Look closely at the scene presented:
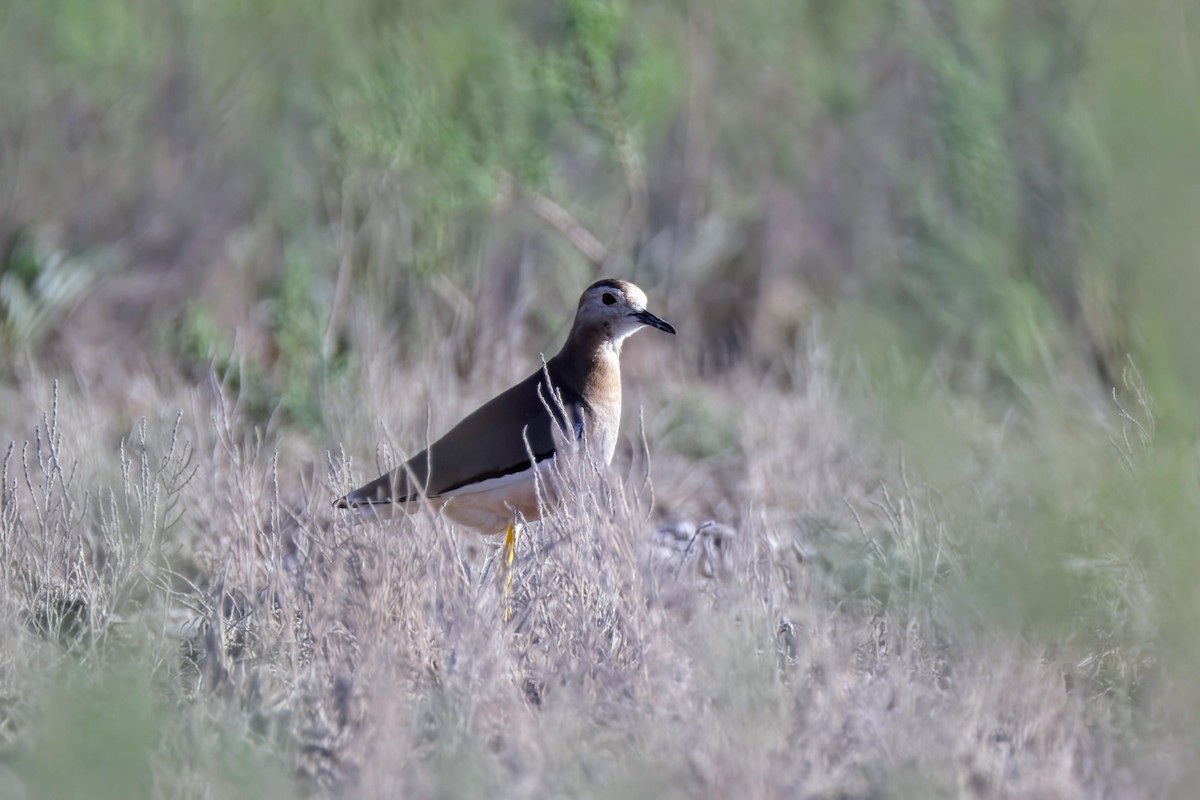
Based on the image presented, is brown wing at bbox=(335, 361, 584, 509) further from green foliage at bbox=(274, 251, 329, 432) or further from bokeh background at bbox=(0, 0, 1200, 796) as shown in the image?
green foliage at bbox=(274, 251, 329, 432)

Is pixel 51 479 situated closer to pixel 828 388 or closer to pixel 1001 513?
pixel 1001 513

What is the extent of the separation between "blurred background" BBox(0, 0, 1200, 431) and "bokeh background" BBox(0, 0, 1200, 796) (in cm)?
3

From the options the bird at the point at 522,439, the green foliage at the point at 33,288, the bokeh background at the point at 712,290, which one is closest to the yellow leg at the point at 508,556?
the bird at the point at 522,439

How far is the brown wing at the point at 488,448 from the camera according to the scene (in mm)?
5423

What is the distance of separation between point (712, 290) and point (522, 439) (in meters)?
4.80

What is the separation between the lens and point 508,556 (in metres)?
5.56

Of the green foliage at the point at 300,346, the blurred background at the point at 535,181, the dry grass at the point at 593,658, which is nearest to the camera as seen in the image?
the dry grass at the point at 593,658

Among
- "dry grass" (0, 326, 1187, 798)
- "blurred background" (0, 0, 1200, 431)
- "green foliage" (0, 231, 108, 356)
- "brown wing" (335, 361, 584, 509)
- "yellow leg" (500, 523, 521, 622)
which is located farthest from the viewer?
"green foliage" (0, 231, 108, 356)

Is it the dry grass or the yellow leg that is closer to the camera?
the dry grass

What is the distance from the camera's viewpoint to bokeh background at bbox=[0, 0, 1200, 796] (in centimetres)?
393

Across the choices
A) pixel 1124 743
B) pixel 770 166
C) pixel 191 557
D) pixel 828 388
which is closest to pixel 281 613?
pixel 191 557

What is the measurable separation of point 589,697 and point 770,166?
7.54m

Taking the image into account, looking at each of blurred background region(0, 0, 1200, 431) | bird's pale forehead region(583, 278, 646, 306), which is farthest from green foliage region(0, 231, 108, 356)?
bird's pale forehead region(583, 278, 646, 306)

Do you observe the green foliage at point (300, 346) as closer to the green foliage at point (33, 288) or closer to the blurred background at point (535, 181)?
the blurred background at point (535, 181)
